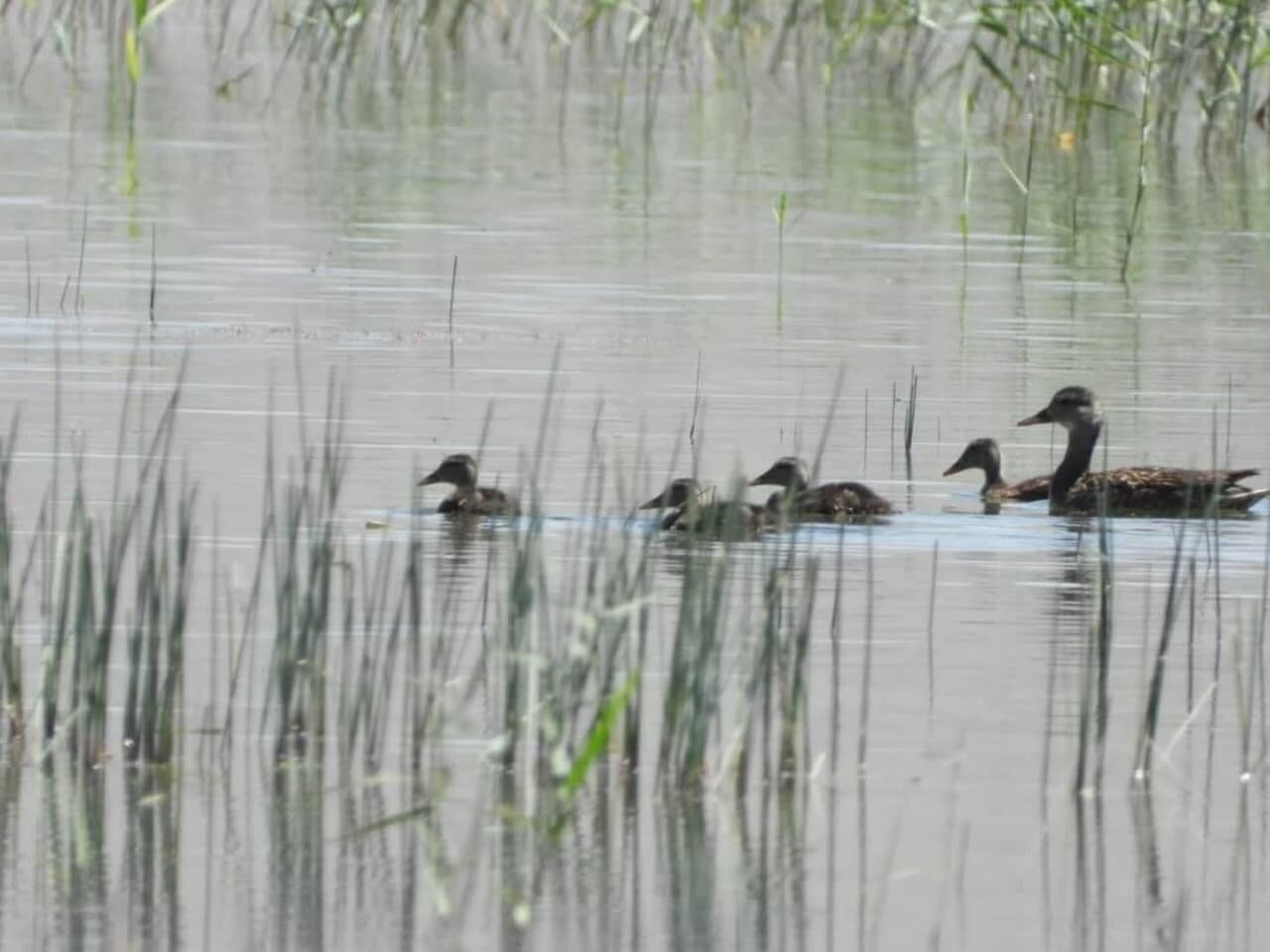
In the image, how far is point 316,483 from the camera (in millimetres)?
10133

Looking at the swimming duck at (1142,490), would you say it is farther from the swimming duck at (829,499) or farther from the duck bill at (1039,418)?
the swimming duck at (829,499)

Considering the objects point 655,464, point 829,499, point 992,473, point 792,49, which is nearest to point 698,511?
point 829,499

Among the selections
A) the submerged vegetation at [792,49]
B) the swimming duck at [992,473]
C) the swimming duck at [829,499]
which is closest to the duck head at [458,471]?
the swimming duck at [829,499]

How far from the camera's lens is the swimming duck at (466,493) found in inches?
379

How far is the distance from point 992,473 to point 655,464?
1069mm

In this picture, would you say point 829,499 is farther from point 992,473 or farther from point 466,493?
point 992,473

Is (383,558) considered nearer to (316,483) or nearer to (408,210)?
(316,483)

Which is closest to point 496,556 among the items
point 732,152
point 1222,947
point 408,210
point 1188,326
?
point 1222,947

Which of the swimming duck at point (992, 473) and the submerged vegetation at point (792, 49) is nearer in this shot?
the swimming duck at point (992, 473)

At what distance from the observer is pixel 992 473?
1083 centimetres

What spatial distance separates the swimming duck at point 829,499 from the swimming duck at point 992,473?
2.33 ft

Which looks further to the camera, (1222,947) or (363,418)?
(363,418)

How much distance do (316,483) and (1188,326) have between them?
5585mm

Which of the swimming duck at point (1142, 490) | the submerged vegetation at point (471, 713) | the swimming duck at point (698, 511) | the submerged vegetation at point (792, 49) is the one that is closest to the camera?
the submerged vegetation at point (471, 713)
